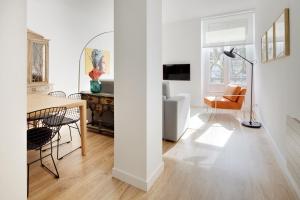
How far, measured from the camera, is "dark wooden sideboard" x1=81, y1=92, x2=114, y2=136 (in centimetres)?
332

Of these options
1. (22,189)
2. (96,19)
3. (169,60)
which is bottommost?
(22,189)

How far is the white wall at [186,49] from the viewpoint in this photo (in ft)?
20.8

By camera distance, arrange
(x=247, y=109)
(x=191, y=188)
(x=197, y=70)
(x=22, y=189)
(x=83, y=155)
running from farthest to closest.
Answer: (x=197, y=70) → (x=247, y=109) → (x=83, y=155) → (x=191, y=188) → (x=22, y=189)

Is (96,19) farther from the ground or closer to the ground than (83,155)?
farther from the ground

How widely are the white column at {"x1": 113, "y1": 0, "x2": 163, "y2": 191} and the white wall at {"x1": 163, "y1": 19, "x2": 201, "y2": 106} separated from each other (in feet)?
15.1

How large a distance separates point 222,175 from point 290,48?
1504 mm

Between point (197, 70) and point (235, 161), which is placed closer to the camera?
point (235, 161)

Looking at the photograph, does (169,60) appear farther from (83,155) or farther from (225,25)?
(83,155)

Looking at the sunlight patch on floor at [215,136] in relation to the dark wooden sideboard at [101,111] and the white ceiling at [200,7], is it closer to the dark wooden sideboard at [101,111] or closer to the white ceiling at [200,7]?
the dark wooden sideboard at [101,111]

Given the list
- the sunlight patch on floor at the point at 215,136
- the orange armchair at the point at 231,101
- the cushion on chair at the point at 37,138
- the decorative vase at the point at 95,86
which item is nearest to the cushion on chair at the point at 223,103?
the orange armchair at the point at 231,101

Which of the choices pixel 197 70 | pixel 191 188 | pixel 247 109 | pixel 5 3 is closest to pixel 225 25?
pixel 197 70

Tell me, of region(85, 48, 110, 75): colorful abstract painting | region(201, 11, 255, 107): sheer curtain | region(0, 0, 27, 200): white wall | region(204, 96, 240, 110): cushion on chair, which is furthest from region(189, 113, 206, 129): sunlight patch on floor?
region(0, 0, 27, 200): white wall

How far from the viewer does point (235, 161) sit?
2430 mm

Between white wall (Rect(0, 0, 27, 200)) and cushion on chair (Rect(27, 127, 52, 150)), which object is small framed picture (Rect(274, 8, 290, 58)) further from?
cushion on chair (Rect(27, 127, 52, 150))
